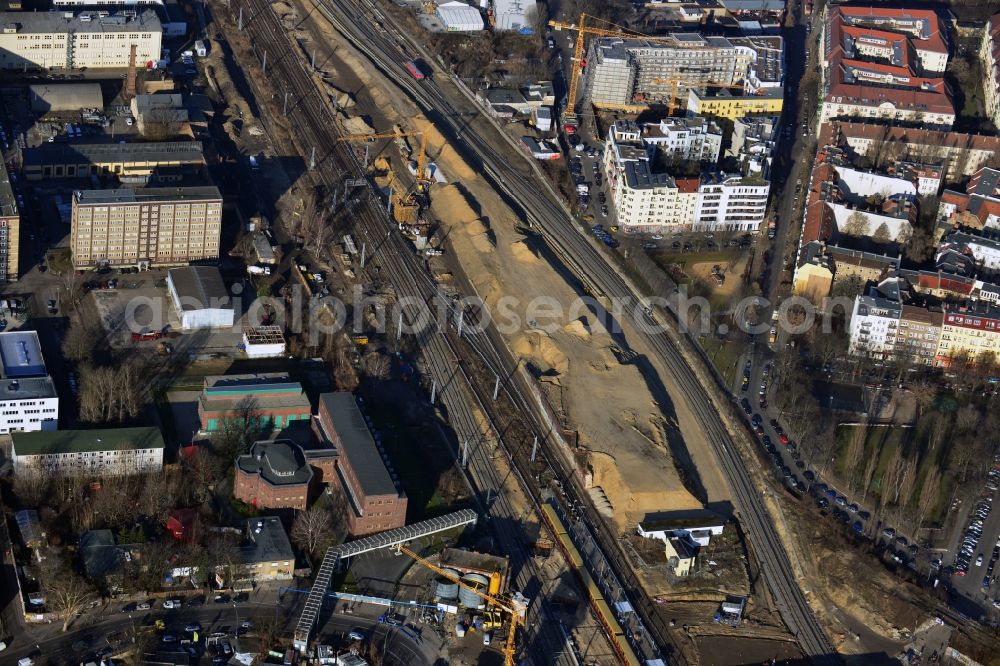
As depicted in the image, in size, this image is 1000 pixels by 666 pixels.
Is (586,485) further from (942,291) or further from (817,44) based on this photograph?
(817,44)

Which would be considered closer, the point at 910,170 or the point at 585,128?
the point at 910,170

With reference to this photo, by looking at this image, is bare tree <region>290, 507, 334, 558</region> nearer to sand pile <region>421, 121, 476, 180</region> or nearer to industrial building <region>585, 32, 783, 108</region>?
sand pile <region>421, 121, 476, 180</region>

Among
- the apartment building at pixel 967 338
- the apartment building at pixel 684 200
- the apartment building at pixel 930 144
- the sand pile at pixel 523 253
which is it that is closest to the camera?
the apartment building at pixel 967 338

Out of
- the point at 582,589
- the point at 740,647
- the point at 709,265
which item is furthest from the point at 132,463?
the point at 709,265

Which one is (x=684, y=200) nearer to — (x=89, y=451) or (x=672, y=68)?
(x=672, y=68)

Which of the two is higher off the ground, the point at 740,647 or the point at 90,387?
the point at 90,387

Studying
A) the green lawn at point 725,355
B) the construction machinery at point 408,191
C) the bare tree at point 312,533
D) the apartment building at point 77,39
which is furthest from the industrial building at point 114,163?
the green lawn at point 725,355

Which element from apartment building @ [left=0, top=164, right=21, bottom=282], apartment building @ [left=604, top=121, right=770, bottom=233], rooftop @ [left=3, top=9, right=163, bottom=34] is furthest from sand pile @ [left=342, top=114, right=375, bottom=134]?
apartment building @ [left=0, top=164, right=21, bottom=282]

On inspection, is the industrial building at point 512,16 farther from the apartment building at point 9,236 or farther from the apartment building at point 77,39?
the apartment building at point 9,236
